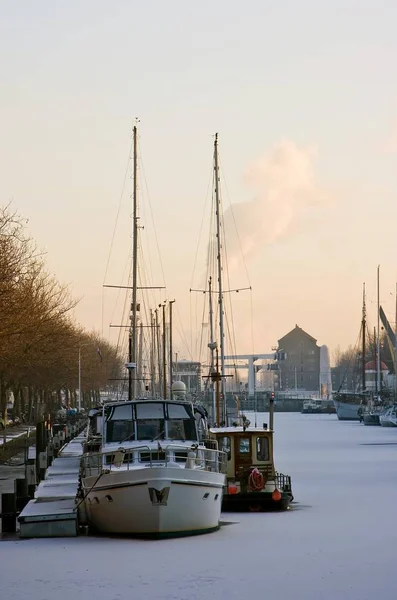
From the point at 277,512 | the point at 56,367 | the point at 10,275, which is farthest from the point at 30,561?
the point at 56,367

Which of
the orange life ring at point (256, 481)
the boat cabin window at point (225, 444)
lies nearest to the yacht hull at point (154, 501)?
the orange life ring at point (256, 481)

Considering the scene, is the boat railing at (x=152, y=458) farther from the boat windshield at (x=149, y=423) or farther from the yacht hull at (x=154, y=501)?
the boat windshield at (x=149, y=423)

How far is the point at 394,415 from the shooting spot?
506 feet

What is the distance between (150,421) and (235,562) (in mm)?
9393

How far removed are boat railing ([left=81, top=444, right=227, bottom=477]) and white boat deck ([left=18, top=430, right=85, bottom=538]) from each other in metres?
1.69

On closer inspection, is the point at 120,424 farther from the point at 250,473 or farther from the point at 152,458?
the point at 250,473

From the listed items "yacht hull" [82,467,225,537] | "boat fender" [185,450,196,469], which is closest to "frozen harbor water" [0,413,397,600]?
"yacht hull" [82,467,225,537]

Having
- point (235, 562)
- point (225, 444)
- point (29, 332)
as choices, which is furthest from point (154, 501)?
point (29, 332)

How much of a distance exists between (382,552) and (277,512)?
10.5m

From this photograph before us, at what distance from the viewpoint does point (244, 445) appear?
4631 cm

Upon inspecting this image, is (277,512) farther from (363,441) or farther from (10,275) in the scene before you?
(363,441)

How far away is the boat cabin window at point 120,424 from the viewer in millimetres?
39656

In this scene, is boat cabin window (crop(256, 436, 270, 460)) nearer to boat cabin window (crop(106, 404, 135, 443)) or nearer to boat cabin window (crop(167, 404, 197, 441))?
boat cabin window (crop(167, 404, 197, 441))

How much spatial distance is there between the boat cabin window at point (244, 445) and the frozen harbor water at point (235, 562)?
9.42ft
